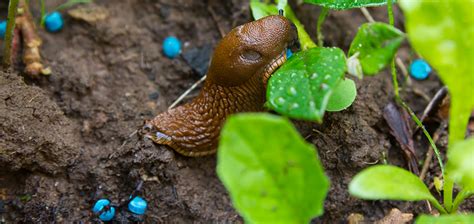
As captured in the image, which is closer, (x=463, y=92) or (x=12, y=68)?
(x=463, y=92)

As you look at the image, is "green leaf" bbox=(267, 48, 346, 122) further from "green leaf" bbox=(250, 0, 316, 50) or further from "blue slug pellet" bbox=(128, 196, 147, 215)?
"blue slug pellet" bbox=(128, 196, 147, 215)

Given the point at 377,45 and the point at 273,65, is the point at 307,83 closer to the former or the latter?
the point at 377,45

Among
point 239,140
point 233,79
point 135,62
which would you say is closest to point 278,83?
point 233,79

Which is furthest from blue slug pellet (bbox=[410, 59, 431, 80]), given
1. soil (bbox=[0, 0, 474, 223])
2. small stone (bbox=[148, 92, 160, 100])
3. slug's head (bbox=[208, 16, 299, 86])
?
small stone (bbox=[148, 92, 160, 100])

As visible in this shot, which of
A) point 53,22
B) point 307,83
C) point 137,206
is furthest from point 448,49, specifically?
point 53,22

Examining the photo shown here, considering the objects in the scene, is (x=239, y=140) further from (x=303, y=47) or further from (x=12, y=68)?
(x=12, y=68)

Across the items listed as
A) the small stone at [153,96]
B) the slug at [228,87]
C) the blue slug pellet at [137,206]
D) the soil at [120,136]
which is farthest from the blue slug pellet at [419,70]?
the blue slug pellet at [137,206]
